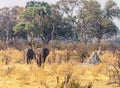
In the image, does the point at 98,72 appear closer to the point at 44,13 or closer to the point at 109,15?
the point at 44,13

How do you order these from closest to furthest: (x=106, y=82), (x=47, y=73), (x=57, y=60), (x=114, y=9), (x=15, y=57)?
(x=106, y=82) → (x=47, y=73) → (x=57, y=60) → (x=15, y=57) → (x=114, y=9)

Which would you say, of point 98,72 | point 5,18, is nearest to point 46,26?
point 5,18

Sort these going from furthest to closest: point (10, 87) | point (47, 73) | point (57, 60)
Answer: point (57, 60) < point (47, 73) < point (10, 87)

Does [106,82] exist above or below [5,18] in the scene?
below

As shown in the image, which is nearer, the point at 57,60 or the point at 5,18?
the point at 57,60

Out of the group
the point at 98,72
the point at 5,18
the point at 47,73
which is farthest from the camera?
the point at 5,18

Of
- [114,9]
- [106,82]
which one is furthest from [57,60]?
[114,9]

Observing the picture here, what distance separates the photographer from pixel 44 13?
43281 mm

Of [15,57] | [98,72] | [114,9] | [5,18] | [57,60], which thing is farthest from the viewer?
[5,18]

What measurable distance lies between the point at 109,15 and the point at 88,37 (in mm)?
4077

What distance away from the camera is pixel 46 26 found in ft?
144

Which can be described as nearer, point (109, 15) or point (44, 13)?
point (44, 13)

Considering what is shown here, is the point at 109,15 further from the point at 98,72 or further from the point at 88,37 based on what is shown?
the point at 98,72

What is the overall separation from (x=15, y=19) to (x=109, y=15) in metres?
13.7
